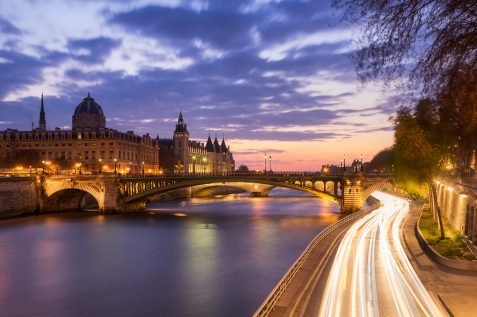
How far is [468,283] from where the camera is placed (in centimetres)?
2459

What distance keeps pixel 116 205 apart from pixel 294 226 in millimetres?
32875

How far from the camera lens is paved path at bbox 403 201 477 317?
20344mm

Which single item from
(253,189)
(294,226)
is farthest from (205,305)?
(253,189)

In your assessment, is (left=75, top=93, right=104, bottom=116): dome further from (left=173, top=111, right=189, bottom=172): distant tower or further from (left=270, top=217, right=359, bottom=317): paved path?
(left=270, top=217, right=359, bottom=317): paved path

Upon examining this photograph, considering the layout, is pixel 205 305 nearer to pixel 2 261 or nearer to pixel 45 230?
pixel 2 261

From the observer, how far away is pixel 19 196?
2990 inches

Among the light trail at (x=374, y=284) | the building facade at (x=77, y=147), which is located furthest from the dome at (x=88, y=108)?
the light trail at (x=374, y=284)

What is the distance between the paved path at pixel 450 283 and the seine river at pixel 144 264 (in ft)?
29.5

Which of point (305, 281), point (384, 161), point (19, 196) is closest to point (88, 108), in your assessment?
point (19, 196)

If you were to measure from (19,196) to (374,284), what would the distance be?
65.4 metres

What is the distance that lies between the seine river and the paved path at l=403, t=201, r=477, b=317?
9.00 metres

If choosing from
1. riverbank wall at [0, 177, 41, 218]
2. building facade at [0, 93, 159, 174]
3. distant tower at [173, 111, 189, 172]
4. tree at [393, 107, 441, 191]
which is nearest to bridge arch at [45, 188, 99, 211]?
riverbank wall at [0, 177, 41, 218]

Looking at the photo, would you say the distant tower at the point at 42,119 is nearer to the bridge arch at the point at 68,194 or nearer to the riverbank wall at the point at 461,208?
the bridge arch at the point at 68,194

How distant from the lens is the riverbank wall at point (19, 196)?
7150 centimetres
